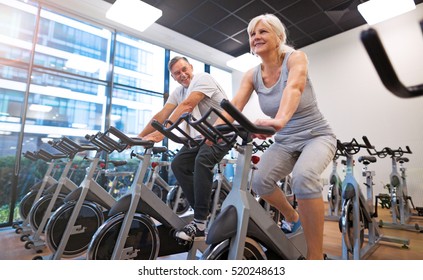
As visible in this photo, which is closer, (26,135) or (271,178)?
(271,178)

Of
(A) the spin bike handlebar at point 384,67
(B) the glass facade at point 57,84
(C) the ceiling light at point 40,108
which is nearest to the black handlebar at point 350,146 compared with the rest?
(A) the spin bike handlebar at point 384,67

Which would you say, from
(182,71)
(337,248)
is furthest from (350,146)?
(182,71)

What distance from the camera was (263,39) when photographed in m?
1.21

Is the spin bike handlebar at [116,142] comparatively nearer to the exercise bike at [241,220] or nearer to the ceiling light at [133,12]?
the exercise bike at [241,220]

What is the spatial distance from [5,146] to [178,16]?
3016mm

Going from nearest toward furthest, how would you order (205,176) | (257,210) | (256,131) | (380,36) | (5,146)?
(380,36), (256,131), (257,210), (205,176), (5,146)

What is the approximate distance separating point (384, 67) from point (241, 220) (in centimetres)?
77

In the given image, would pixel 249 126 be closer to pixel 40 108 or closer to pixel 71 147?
pixel 71 147

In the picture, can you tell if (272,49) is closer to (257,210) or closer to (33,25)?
(257,210)

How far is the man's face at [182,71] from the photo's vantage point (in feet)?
6.06

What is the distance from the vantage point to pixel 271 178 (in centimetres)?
126

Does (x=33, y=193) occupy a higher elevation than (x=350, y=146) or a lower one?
lower
